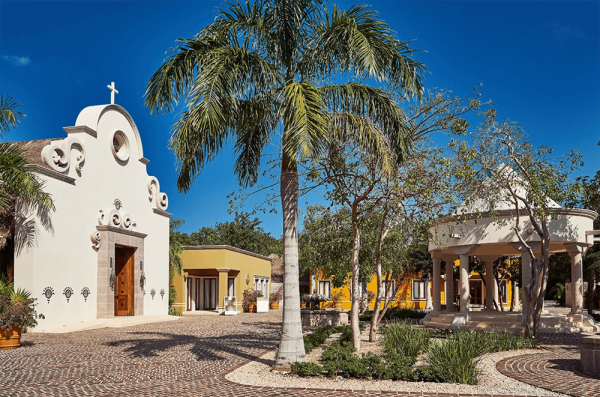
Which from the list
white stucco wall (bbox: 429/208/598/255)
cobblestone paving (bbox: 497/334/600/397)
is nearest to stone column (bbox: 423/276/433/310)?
white stucco wall (bbox: 429/208/598/255)

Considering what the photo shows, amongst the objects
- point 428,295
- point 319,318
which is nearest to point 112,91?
point 319,318

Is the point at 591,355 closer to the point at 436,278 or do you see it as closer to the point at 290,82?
the point at 290,82

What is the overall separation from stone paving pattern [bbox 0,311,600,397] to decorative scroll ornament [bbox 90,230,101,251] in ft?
13.4

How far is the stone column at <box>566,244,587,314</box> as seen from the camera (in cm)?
1773

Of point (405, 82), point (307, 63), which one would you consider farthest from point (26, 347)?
point (405, 82)

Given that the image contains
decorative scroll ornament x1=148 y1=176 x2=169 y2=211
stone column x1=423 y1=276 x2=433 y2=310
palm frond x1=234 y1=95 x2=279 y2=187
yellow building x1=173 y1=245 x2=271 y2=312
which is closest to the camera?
palm frond x1=234 y1=95 x2=279 y2=187

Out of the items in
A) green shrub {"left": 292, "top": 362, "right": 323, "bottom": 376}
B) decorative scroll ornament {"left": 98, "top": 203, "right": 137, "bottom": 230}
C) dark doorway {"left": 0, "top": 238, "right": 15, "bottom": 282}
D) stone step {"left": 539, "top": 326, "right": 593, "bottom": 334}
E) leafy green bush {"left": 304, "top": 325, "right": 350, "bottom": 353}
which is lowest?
stone step {"left": 539, "top": 326, "right": 593, "bottom": 334}

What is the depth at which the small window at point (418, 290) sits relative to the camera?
39.4 meters

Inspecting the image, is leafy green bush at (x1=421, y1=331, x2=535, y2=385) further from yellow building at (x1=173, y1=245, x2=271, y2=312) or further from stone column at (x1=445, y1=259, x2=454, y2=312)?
yellow building at (x1=173, y1=245, x2=271, y2=312)

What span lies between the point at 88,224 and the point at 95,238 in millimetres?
564

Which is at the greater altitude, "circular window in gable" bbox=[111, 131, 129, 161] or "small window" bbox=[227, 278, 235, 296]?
A: "circular window in gable" bbox=[111, 131, 129, 161]

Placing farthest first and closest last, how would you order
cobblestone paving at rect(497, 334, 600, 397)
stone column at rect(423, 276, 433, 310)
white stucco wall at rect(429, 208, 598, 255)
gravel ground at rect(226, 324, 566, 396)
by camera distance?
stone column at rect(423, 276, 433, 310)
white stucco wall at rect(429, 208, 598, 255)
cobblestone paving at rect(497, 334, 600, 397)
gravel ground at rect(226, 324, 566, 396)

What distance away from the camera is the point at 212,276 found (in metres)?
34.3

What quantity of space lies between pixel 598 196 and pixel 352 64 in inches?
648
